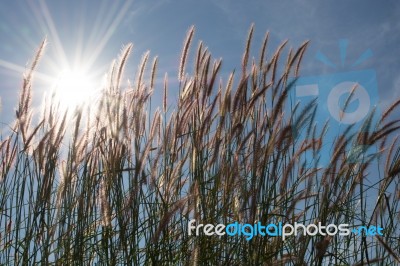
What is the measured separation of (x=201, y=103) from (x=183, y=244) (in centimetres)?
79

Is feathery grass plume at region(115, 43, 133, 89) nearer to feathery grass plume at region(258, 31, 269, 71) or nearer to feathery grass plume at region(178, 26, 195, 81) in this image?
feathery grass plume at region(178, 26, 195, 81)

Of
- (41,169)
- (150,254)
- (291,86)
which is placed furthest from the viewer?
(41,169)

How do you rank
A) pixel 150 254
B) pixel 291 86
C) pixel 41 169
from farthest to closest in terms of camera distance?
1. pixel 41 169
2. pixel 291 86
3. pixel 150 254

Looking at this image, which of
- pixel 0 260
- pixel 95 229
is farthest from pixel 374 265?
pixel 0 260

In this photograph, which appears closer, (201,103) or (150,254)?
(150,254)

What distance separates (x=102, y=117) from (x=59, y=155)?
32cm

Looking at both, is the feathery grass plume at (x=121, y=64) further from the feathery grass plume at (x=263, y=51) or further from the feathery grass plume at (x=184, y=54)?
the feathery grass plume at (x=263, y=51)

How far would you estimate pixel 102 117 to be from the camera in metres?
3.04

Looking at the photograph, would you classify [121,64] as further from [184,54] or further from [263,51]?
[263,51]

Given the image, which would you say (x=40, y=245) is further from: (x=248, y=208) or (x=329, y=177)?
(x=329, y=177)

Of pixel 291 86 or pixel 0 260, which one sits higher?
pixel 291 86

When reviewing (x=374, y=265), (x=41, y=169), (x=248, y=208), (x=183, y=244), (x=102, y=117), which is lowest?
(x=374, y=265)

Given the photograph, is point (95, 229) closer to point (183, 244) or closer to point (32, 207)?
point (32, 207)

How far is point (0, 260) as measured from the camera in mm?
3057
